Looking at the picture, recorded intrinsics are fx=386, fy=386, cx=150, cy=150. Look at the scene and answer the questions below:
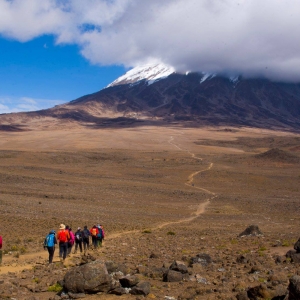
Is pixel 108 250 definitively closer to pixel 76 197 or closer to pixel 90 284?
pixel 90 284

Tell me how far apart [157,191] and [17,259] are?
82.2 feet

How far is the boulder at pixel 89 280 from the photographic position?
26.3ft

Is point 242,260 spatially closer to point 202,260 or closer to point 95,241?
point 202,260

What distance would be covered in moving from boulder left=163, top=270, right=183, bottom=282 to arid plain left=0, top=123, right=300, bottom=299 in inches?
6.0

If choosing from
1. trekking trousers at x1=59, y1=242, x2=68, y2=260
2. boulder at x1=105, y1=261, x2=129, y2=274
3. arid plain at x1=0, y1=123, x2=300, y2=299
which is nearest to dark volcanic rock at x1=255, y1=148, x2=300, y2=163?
arid plain at x1=0, y1=123, x2=300, y2=299

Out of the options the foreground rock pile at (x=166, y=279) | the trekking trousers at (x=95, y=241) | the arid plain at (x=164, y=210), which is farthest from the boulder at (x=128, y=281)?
the trekking trousers at (x=95, y=241)

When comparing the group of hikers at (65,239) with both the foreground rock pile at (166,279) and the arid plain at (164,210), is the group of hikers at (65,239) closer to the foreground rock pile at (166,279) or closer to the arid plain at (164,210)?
the arid plain at (164,210)

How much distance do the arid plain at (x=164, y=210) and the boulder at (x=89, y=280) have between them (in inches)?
8.4

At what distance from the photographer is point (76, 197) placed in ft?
108

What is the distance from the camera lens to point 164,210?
29.5 m

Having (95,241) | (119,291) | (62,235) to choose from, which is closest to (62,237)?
(62,235)

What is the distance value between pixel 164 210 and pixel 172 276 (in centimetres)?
2057

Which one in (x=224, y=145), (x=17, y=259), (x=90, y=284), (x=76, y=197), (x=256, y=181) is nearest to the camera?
(x=90, y=284)

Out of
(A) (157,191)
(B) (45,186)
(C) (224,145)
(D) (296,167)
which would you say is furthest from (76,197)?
(C) (224,145)
